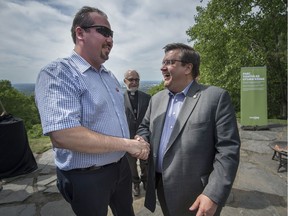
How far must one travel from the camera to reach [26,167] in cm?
529

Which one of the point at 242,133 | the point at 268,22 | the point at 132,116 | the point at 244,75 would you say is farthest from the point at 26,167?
the point at 268,22

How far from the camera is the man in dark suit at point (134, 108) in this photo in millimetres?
4102

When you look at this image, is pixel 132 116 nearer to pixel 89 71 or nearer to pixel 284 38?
pixel 89 71

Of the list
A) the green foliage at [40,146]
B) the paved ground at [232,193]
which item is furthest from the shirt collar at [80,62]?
the green foliage at [40,146]

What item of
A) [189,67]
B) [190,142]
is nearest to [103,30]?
[189,67]

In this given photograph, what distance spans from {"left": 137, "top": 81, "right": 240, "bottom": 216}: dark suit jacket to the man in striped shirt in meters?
0.32

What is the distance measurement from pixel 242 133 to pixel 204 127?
7270 millimetres

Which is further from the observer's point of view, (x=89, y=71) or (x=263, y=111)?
(x=263, y=111)

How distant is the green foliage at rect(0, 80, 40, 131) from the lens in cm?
2866

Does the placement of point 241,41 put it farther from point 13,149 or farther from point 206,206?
point 206,206

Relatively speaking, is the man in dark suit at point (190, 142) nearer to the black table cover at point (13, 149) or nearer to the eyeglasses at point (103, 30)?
the eyeglasses at point (103, 30)

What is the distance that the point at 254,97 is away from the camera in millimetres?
8789

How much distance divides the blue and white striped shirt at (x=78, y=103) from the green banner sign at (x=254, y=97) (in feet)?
26.1

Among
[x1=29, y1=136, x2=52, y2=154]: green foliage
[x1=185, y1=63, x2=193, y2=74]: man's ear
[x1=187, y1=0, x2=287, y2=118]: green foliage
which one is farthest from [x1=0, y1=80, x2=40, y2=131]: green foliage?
[x1=185, y1=63, x2=193, y2=74]: man's ear
